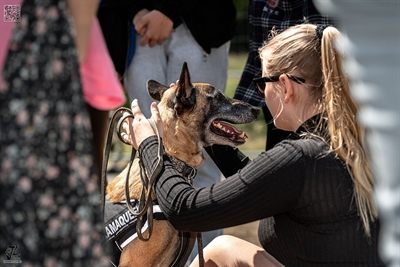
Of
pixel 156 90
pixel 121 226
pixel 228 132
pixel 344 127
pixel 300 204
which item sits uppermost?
pixel 344 127

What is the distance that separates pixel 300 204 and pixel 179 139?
50.7 inches

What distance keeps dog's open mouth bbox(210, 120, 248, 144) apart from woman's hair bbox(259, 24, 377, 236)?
0.85 metres

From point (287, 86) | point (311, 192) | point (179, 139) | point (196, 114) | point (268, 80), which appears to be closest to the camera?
point (311, 192)

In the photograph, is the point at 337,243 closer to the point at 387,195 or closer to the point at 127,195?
the point at 387,195

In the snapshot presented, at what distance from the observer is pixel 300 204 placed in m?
2.32

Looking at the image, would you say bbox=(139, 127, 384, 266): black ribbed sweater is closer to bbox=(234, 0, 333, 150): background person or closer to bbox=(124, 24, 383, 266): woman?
bbox=(124, 24, 383, 266): woman

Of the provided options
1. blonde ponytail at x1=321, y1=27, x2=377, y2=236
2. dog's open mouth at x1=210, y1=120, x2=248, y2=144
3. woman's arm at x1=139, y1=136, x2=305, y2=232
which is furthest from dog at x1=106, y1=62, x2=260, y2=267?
blonde ponytail at x1=321, y1=27, x2=377, y2=236

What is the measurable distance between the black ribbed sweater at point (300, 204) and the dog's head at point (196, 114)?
1.10 m

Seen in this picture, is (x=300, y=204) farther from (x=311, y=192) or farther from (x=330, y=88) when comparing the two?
(x=330, y=88)

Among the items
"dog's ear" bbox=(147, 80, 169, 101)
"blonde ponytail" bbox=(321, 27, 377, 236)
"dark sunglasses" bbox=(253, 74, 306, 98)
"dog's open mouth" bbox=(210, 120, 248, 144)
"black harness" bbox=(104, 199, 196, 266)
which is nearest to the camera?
"blonde ponytail" bbox=(321, 27, 377, 236)

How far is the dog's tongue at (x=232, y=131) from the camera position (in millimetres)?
3577

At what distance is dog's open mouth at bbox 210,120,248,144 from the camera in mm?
3576

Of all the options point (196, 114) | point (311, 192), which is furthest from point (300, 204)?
point (196, 114)

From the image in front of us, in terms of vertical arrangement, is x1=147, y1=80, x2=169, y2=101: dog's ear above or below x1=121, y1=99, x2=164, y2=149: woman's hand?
below
